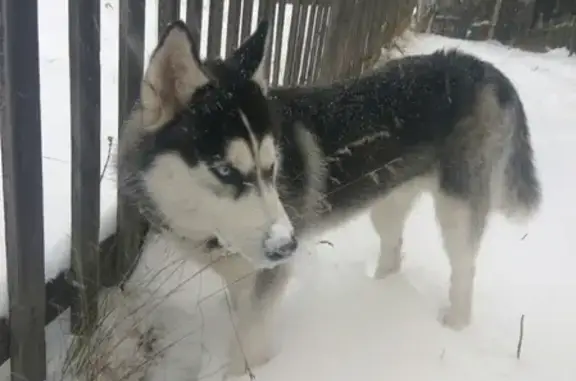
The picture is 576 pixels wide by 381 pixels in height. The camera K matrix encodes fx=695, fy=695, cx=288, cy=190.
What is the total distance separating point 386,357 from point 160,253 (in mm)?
942

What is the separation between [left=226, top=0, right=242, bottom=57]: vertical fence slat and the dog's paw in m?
1.58

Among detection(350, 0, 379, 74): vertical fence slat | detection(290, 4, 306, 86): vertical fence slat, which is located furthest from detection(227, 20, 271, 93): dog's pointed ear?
detection(350, 0, 379, 74): vertical fence slat

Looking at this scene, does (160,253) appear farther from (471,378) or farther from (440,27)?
(440,27)

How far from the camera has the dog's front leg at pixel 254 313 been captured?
8.01ft

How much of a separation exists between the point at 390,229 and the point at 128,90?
4.57ft

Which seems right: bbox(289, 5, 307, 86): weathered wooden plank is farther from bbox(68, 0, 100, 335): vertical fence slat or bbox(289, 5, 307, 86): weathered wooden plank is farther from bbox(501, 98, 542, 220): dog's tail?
bbox(68, 0, 100, 335): vertical fence slat

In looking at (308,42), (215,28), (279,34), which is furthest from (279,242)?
(308,42)

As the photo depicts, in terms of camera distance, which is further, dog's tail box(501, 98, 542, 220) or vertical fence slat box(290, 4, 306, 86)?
vertical fence slat box(290, 4, 306, 86)

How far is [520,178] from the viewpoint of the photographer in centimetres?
297

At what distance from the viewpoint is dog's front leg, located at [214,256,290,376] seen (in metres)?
2.44

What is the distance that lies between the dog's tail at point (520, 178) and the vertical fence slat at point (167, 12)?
1413mm

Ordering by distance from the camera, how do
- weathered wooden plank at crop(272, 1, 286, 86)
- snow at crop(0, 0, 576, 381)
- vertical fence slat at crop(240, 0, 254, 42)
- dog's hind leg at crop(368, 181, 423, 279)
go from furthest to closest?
1. weathered wooden plank at crop(272, 1, 286, 86)
2. vertical fence slat at crop(240, 0, 254, 42)
3. dog's hind leg at crop(368, 181, 423, 279)
4. snow at crop(0, 0, 576, 381)

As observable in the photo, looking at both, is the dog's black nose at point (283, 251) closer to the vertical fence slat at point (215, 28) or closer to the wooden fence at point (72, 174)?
the wooden fence at point (72, 174)

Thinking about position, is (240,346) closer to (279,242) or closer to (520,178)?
(279,242)
